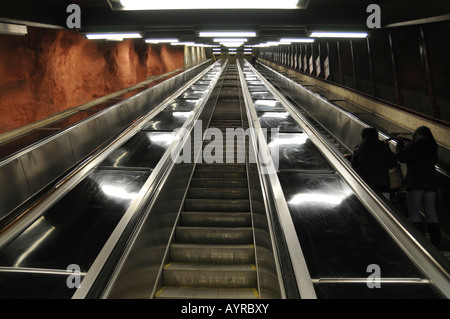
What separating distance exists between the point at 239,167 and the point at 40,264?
12.0 feet

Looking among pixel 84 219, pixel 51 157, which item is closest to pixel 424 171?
pixel 84 219

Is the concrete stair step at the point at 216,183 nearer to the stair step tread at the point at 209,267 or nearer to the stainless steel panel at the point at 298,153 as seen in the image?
the stainless steel panel at the point at 298,153

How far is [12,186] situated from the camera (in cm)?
339

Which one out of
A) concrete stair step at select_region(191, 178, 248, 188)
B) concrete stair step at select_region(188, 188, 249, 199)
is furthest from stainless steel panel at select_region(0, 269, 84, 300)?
concrete stair step at select_region(191, 178, 248, 188)

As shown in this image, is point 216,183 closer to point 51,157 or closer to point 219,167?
point 219,167

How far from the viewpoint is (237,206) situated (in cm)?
401

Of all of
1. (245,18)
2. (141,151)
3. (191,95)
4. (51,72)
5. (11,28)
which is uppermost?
(51,72)

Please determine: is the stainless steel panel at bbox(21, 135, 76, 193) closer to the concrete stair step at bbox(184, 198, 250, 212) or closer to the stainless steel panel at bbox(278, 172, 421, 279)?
the concrete stair step at bbox(184, 198, 250, 212)

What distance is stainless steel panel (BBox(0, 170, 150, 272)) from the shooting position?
1.98m

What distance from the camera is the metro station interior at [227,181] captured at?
1.89 m

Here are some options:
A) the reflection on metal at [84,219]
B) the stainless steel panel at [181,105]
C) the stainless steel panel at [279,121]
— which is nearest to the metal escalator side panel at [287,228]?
the reflection on metal at [84,219]

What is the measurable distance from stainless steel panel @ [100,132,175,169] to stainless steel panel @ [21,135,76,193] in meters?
1.08

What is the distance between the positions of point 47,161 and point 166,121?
7.53 ft

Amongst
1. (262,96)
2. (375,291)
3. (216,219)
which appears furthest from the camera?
(262,96)
